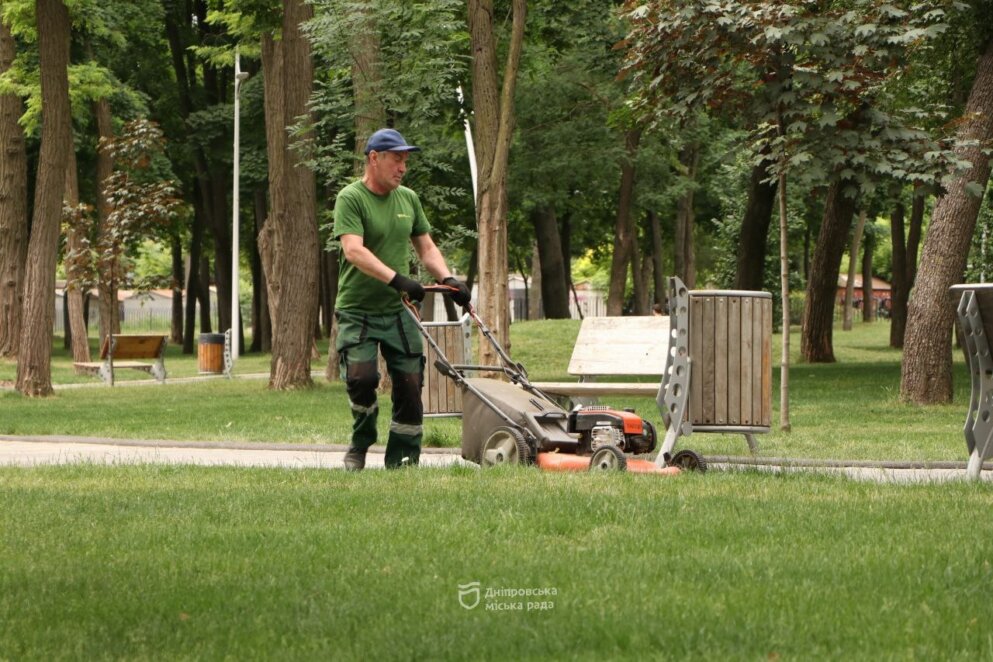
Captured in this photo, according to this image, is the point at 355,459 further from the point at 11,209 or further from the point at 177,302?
the point at 177,302

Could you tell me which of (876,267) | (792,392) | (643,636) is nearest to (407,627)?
(643,636)

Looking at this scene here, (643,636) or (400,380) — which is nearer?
(643,636)

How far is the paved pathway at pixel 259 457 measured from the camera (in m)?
10.5

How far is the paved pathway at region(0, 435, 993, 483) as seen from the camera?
34.6 feet

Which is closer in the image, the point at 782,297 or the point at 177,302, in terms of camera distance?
the point at 782,297

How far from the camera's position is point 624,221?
3419 centimetres

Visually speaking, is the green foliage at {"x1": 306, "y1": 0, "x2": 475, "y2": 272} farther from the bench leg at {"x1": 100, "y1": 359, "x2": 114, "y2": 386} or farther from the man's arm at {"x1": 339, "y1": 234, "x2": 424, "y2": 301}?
the man's arm at {"x1": 339, "y1": 234, "x2": 424, "y2": 301}

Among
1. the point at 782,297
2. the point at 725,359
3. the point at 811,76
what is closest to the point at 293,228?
the point at 782,297

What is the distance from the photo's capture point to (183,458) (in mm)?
12656

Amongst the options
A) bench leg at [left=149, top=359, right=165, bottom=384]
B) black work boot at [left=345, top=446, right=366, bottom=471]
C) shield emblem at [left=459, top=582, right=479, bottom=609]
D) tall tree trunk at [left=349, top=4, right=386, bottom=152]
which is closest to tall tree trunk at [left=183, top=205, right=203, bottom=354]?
bench leg at [left=149, top=359, right=165, bottom=384]

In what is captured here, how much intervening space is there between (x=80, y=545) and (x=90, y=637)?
193 cm

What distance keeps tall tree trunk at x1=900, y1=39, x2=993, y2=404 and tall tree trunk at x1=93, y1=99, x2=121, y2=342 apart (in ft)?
54.5

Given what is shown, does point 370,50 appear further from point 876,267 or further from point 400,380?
point 876,267

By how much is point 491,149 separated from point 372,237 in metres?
9.80
